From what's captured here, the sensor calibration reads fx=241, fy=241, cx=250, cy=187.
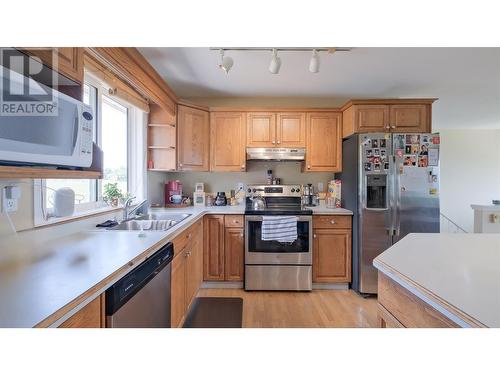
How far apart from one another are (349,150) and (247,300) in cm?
202

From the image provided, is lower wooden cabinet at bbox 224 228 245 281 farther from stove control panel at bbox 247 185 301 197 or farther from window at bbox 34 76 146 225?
window at bbox 34 76 146 225

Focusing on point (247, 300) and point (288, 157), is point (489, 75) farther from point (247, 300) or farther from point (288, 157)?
point (247, 300)

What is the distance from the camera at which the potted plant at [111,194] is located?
6.76 ft

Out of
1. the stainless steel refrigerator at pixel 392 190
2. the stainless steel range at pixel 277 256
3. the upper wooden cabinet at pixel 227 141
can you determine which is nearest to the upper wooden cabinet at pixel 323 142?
the stainless steel refrigerator at pixel 392 190

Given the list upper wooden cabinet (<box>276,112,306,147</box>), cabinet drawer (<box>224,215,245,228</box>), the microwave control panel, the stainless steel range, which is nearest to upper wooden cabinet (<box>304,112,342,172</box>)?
upper wooden cabinet (<box>276,112,306,147</box>)

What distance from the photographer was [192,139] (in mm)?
2936

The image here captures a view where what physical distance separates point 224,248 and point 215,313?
723 mm

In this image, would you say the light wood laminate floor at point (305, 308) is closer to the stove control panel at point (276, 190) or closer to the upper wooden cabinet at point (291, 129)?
the stove control panel at point (276, 190)

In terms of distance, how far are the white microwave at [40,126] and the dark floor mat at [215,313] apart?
157 cm

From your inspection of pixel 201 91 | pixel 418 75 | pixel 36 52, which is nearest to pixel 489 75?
pixel 418 75

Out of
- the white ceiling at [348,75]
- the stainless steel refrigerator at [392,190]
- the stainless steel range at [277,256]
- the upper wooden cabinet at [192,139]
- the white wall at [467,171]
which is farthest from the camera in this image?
the white wall at [467,171]

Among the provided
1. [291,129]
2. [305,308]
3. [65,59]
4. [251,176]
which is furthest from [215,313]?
[291,129]
